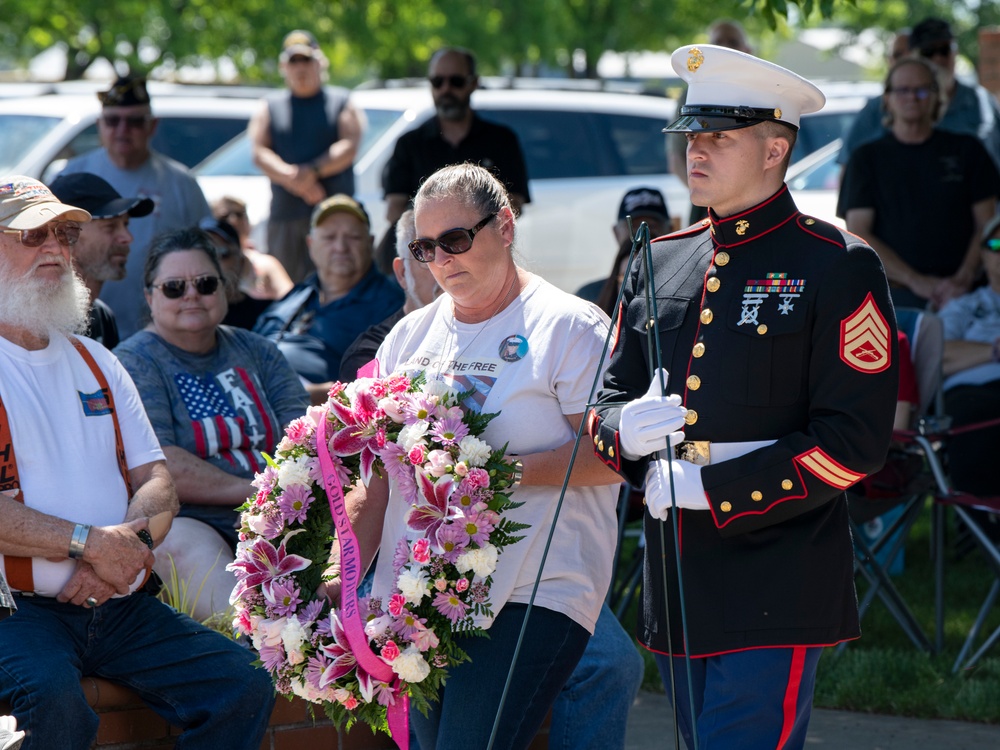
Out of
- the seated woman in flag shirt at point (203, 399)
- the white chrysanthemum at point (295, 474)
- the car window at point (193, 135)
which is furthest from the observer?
the car window at point (193, 135)

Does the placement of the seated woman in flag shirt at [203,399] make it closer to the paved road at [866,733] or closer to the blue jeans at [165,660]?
the blue jeans at [165,660]

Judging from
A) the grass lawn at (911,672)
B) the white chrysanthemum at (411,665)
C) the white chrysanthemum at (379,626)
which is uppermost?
the white chrysanthemum at (379,626)

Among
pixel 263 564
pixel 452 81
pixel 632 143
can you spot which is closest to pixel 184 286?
pixel 263 564

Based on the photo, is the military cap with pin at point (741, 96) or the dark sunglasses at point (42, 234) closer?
the military cap with pin at point (741, 96)

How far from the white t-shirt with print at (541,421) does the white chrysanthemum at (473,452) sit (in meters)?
0.18

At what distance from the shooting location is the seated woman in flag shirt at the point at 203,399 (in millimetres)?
4996

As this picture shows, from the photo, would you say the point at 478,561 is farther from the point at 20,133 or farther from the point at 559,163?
the point at 20,133

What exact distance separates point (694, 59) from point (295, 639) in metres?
1.70

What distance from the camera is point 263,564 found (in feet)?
11.9

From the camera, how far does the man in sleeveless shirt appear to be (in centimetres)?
986

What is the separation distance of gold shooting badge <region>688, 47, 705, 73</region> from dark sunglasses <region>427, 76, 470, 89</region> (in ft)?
17.1

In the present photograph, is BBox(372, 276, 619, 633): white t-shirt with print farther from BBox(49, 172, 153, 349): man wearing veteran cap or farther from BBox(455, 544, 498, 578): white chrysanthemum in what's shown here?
BBox(49, 172, 153, 349): man wearing veteran cap

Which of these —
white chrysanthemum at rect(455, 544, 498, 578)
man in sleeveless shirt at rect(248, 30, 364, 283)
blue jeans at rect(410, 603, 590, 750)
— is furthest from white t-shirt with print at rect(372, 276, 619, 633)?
man in sleeveless shirt at rect(248, 30, 364, 283)

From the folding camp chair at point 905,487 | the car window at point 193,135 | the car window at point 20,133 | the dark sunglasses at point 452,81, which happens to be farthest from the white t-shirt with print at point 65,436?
the car window at point 193,135
